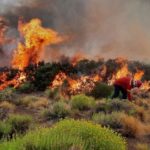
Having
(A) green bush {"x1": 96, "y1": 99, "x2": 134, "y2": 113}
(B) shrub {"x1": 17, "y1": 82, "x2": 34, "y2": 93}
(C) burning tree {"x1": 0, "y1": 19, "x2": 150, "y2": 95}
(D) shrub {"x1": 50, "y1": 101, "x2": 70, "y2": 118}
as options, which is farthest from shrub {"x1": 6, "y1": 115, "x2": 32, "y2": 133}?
(B) shrub {"x1": 17, "y1": 82, "x2": 34, "y2": 93}

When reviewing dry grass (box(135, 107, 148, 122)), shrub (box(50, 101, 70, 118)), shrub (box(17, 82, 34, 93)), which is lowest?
shrub (box(17, 82, 34, 93))

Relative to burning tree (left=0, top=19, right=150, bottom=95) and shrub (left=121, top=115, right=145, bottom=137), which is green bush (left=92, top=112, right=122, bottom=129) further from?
burning tree (left=0, top=19, right=150, bottom=95)

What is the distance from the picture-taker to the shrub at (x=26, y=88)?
38.5 m

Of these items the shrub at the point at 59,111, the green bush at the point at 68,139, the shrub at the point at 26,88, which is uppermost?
the green bush at the point at 68,139

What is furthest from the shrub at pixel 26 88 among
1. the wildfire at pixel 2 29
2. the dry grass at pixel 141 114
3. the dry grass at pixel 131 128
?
the dry grass at pixel 131 128

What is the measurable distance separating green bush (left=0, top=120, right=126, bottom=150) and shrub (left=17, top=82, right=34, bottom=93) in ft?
93.1

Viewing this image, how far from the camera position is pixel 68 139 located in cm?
822

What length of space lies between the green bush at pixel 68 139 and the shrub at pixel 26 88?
28367mm

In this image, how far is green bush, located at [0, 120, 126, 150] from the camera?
798 cm

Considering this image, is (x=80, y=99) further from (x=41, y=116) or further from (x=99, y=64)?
(x=99, y=64)

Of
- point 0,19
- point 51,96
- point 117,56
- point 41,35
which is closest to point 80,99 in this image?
point 51,96

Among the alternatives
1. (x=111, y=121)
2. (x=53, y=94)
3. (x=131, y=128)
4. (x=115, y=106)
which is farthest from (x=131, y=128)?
(x=53, y=94)

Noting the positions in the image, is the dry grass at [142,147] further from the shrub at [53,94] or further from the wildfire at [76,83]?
the wildfire at [76,83]

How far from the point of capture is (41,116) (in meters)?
19.3
